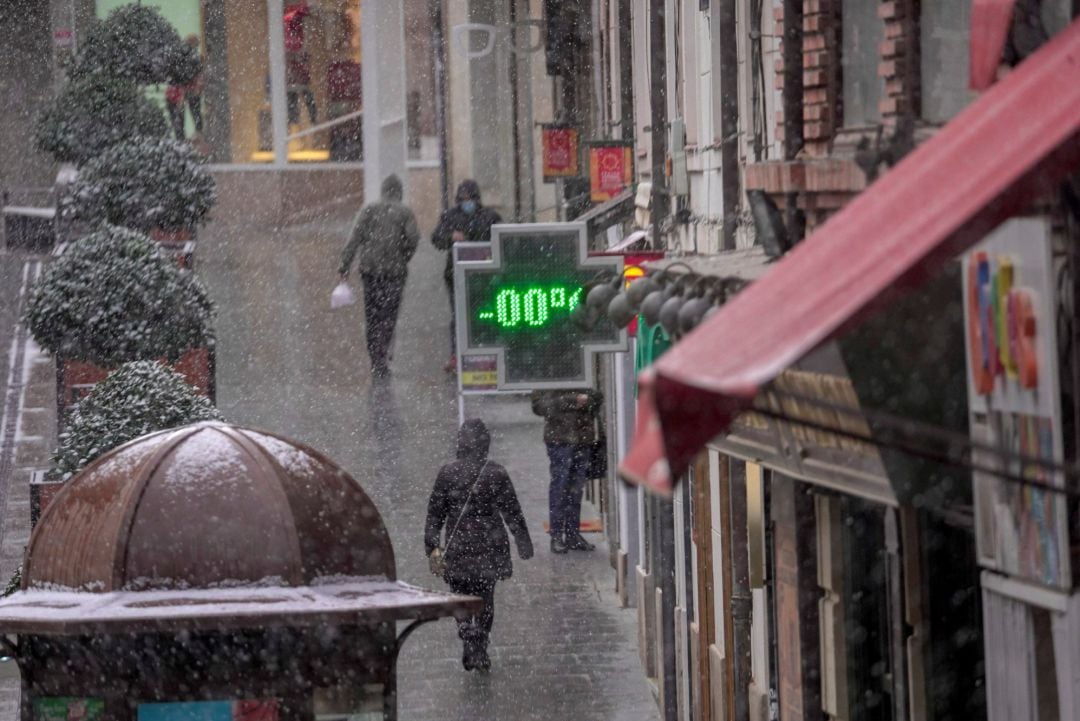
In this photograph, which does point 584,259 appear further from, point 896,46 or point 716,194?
point 896,46

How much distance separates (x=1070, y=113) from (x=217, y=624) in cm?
335

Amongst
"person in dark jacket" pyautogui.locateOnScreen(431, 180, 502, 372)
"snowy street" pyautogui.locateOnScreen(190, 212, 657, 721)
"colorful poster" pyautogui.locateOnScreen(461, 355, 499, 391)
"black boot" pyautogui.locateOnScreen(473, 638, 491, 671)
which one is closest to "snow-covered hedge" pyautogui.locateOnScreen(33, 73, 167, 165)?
"snowy street" pyautogui.locateOnScreen(190, 212, 657, 721)

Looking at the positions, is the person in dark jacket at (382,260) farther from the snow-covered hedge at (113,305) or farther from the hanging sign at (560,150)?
the snow-covered hedge at (113,305)

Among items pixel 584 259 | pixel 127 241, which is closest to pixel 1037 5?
pixel 584 259

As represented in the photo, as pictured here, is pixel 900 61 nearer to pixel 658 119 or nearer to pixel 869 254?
pixel 869 254

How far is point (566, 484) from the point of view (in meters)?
17.6

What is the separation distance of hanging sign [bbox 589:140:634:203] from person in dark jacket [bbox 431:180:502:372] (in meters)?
5.57

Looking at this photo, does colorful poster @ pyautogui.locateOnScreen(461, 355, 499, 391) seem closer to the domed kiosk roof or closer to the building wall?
the domed kiosk roof

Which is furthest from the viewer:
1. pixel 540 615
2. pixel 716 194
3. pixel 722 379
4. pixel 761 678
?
pixel 540 615

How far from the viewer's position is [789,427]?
8578mm

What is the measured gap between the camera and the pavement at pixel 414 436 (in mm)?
14055

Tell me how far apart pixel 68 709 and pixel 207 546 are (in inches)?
28.2

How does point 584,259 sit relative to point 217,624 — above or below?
above

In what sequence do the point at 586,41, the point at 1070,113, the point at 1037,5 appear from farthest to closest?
the point at 586,41
the point at 1037,5
the point at 1070,113
